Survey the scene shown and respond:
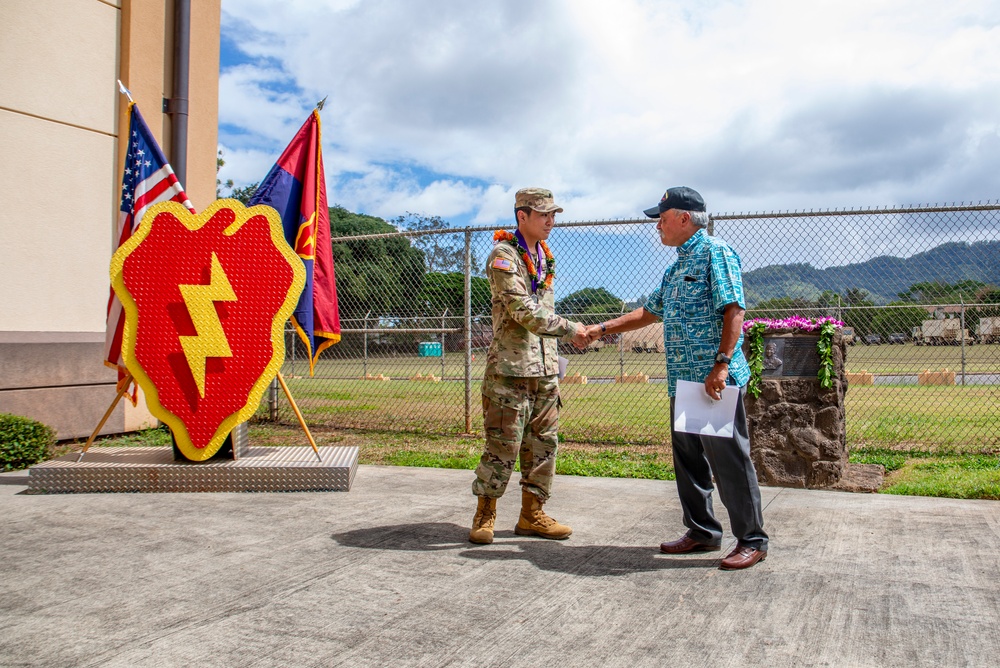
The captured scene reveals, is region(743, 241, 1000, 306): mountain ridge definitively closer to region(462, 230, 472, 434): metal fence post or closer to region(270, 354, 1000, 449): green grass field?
region(270, 354, 1000, 449): green grass field

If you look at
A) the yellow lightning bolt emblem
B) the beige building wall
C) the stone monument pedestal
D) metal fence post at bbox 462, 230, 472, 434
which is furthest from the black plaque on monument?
the beige building wall

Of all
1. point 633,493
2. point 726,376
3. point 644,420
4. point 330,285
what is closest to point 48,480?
point 330,285

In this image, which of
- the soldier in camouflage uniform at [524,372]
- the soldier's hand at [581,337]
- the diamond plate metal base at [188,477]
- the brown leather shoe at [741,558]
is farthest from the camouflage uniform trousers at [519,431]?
the diamond plate metal base at [188,477]

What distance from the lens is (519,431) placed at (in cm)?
448

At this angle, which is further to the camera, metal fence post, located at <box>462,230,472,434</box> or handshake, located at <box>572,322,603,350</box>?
metal fence post, located at <box>462,230,472,434</box>

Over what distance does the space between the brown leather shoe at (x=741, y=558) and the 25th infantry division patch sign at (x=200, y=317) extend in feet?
11.9

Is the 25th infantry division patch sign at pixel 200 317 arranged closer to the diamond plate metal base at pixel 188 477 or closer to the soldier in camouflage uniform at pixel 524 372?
the diamond plate metal base at pixel 188 477

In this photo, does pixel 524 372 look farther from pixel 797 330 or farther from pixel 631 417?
pixel 631 417

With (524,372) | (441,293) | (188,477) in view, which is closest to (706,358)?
(524,372)

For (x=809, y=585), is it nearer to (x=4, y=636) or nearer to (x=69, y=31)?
(x=4, y=636)

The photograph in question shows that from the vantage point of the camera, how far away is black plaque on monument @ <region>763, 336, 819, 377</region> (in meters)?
6.06

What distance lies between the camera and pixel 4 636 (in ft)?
10.2

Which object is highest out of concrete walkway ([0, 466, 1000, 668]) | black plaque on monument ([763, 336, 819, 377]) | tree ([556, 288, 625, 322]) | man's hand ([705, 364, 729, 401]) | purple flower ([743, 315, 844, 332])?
tree ([556, 288, 625, 322])

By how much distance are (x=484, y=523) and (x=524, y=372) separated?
916 millimetres
